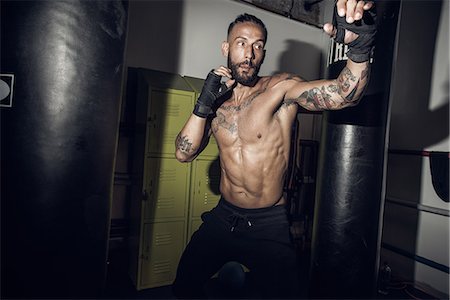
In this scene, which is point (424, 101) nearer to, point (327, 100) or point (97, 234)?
point (327, 100)

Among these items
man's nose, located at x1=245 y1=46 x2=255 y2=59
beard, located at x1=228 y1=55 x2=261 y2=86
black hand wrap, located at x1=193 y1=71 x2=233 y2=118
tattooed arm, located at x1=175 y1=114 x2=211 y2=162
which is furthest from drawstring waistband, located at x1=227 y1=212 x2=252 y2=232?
man's nose, located at x1=245 y1=46 x2=255 y2=59

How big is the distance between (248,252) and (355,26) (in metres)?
1.38

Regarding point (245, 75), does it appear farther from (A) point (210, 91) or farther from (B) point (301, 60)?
(B) point (301, 60)

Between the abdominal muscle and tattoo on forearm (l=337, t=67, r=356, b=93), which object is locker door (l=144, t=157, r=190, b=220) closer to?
the abdominal muscle

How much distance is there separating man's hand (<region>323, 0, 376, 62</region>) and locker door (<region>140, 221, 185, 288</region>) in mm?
2488

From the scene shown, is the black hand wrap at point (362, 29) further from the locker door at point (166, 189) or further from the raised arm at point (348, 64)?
the locker door at point (166, 189)

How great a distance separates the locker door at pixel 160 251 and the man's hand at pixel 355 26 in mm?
2488

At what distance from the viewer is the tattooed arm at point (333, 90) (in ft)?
5.15

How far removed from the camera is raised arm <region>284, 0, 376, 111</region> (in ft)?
4.43

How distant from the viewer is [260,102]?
2092mm

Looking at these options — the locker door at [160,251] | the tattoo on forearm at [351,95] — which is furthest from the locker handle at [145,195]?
the tattoo on forearm at [351,95]

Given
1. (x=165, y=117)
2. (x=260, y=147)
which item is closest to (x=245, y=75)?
(x=260, y=147)

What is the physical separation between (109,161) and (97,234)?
29cm

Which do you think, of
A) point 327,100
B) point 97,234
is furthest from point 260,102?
point 97,234
